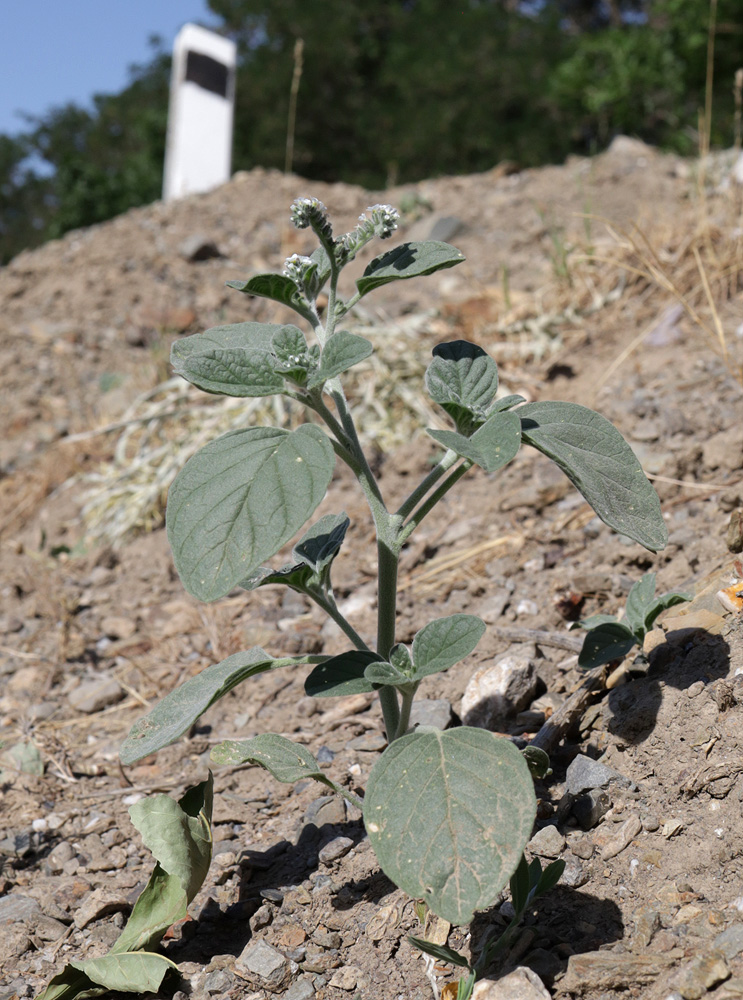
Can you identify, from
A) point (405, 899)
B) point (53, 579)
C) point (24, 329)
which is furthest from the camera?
point (24, 329)

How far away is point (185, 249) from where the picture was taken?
5.41 meters

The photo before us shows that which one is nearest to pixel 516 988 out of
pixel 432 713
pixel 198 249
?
pixel 432 713

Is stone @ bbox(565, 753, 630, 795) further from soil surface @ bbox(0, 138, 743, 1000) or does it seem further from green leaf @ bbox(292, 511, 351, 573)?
green leaf @ bbox(292, 511, 351, 573)

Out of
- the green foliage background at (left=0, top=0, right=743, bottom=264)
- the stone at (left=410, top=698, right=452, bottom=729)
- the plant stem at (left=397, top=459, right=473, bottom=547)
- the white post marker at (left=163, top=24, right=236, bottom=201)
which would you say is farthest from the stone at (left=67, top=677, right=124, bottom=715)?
the green foliage background at (left=0, top=0, right=743, bottom=264)

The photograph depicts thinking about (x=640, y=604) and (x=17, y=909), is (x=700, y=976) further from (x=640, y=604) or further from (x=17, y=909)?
(x=17, y=909)

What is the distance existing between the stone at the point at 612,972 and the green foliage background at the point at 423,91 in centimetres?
886

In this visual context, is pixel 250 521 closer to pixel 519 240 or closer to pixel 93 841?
pixel 93 841

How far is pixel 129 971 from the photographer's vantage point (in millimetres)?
1285

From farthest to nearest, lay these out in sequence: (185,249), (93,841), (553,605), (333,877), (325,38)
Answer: (325,38) < (185,249) < (553,605) < (93,841) < (333,877)

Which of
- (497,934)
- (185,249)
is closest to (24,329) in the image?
(185,249)

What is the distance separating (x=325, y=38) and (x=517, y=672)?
1226 centimetres

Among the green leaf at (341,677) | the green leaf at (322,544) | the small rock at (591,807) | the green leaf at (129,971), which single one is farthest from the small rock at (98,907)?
A: the small rock at (591,807)

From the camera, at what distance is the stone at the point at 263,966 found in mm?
1326

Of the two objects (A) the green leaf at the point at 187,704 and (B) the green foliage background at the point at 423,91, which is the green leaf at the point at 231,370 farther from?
(B) the green foliage background at the point at 423,91
